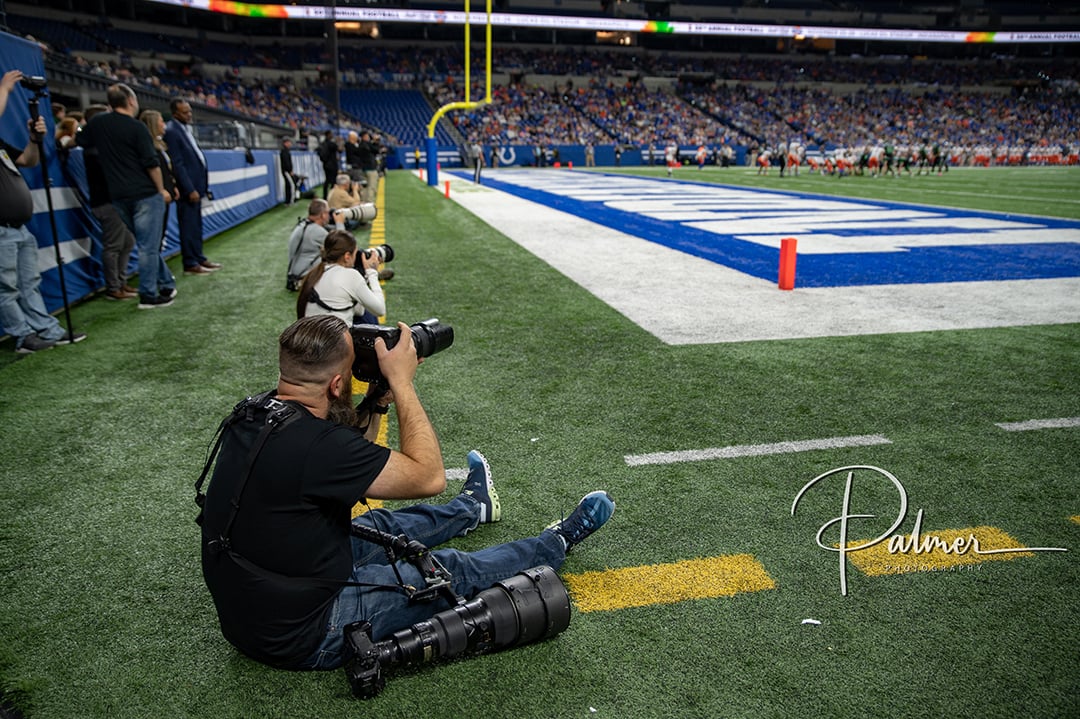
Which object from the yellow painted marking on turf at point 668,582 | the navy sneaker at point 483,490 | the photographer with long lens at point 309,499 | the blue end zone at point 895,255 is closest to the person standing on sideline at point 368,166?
the blue end zone at point 895,255

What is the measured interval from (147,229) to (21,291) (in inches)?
60.3

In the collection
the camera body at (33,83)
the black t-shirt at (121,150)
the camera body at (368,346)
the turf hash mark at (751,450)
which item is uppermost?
the camera body at (33,83)

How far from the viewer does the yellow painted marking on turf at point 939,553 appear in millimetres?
2898

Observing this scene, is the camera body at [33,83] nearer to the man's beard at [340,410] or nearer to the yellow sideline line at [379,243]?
the yellow sideline line at [379,243]

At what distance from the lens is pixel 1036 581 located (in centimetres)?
278

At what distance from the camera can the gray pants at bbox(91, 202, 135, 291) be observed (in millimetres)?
7270

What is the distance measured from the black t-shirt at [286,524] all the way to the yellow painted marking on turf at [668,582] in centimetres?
95

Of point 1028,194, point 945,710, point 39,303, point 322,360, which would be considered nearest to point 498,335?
point 39,303

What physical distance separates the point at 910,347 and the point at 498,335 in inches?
130

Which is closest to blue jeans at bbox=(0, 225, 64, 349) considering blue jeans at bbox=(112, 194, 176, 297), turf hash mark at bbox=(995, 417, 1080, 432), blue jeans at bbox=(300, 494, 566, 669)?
blue jeans at bbox=(112, 194, 176, 297)

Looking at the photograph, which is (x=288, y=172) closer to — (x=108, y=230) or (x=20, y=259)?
(x=108, y=230)

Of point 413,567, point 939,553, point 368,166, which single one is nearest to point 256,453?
point 413,567

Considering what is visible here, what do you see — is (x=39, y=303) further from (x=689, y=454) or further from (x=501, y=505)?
(x=689, y=454)

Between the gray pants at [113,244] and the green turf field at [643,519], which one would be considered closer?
the green turf field at [643,519]
